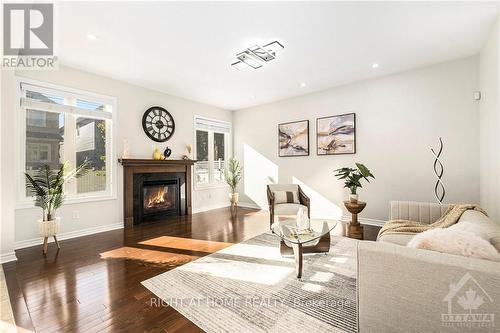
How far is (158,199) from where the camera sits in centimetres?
482

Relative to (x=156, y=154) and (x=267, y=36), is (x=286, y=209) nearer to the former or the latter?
(x=267, y=36)

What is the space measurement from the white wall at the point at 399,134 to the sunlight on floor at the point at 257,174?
261mm

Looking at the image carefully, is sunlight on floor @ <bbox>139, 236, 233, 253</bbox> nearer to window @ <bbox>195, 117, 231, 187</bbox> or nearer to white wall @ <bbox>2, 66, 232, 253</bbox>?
white wall @ <bbox>2, 66, 232, 253</bbox>

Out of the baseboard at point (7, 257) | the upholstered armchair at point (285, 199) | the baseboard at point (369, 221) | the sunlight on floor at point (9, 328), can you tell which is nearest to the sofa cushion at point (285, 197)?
the upholstered armchair at point (285, 199)

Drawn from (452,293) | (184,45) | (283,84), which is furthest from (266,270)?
(283,84)

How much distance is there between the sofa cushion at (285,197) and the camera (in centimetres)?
416

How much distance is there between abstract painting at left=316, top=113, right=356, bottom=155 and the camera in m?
4.48

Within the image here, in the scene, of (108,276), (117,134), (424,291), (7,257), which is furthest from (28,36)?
(424,291)

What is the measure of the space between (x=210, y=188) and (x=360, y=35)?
4.68m

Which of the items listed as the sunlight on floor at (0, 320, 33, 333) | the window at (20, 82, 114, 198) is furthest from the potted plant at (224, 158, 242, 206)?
the sunlight on floor at (0, 320, 33, 333)

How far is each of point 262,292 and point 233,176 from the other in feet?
13.7

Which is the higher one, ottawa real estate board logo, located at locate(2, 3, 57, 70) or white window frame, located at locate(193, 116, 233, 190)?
ottawa real estate board logo, located at locate(2, 3, 57, 70)

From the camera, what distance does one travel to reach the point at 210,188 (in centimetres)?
598

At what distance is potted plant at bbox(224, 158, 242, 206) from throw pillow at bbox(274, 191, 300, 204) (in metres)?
1.91
